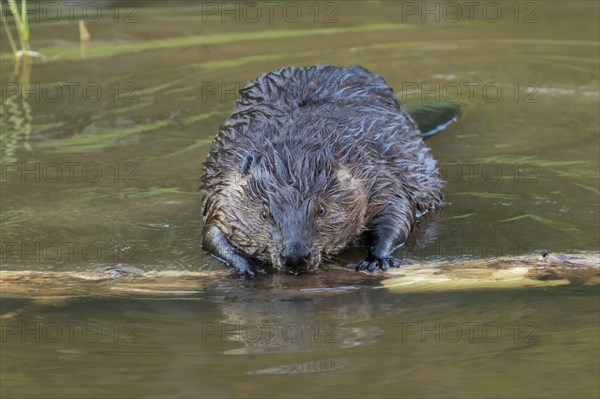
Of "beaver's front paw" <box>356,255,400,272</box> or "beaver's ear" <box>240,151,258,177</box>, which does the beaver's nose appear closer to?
"beaver's front paw" <box>356,255,400,272</box>

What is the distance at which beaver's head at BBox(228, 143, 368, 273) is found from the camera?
6.18 meters

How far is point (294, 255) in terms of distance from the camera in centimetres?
590

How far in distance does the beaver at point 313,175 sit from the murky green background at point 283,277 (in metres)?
0.23

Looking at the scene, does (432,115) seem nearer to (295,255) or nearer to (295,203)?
(295,203)

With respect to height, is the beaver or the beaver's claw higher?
the beaver

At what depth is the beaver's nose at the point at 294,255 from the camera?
5906 millimetres

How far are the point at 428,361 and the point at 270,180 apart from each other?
168cm

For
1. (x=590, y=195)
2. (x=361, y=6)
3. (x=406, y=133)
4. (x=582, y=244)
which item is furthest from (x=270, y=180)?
(x=361, y=6)

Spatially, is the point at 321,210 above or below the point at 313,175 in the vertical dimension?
below

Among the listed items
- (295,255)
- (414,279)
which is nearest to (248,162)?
(295,255)

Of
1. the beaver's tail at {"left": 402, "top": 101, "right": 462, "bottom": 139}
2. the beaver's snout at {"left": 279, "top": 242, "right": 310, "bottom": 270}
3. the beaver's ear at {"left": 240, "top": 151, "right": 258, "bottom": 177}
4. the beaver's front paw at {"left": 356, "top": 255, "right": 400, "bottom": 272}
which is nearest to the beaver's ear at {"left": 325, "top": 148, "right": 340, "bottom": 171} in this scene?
the beaver's ear at {"left": 240, "top": 151, "right": 258, "bottom": 177}

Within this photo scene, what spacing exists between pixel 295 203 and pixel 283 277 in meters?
0.44

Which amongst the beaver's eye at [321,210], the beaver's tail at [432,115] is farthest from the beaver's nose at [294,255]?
the beaver's tail at [432,115]

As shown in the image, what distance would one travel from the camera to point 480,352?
5.28 meters
